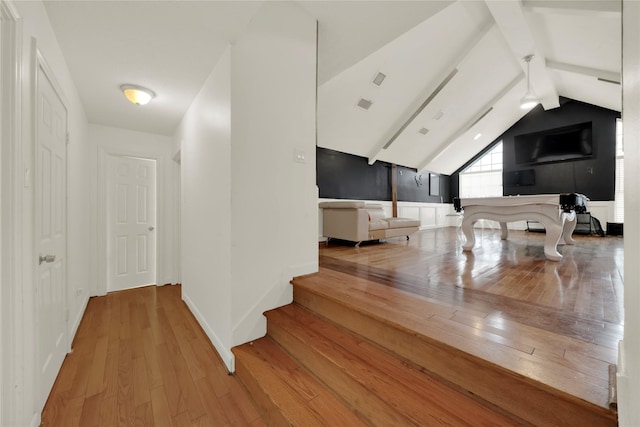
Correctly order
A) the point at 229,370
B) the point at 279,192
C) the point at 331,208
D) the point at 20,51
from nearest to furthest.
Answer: the point at 20,51, the point at 229,370, the point at 279,192, the point at 331,208

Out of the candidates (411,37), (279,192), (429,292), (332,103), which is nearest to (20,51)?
(279,192)

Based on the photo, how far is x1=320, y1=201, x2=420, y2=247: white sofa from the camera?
411 cm

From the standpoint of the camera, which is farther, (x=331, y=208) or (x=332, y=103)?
(x=331, y=208)

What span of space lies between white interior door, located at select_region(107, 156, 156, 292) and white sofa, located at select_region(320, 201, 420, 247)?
289cm

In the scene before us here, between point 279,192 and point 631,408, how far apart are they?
182cm

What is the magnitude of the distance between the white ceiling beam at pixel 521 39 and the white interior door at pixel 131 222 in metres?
5.52

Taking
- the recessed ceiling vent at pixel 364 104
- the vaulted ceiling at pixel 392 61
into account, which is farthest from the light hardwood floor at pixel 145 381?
the recessed ceiling vent at pixel 364 104

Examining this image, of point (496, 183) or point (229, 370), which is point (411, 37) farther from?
point (496, 183)

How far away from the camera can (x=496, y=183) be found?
8.27 metres

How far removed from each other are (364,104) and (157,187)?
3.76 meters

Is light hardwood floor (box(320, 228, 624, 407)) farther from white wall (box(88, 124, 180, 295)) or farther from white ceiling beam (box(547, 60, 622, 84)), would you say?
white ceiling beam (box(547, 60, 622, 84))

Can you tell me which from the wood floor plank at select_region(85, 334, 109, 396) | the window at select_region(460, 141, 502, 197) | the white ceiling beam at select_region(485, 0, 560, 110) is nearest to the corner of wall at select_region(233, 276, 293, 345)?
the wood floor plank at select_region(85, 334, 109, 396)

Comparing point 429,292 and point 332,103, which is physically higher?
point 332,103

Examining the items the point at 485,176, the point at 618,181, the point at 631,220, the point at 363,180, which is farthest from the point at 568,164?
the point at 631,220
